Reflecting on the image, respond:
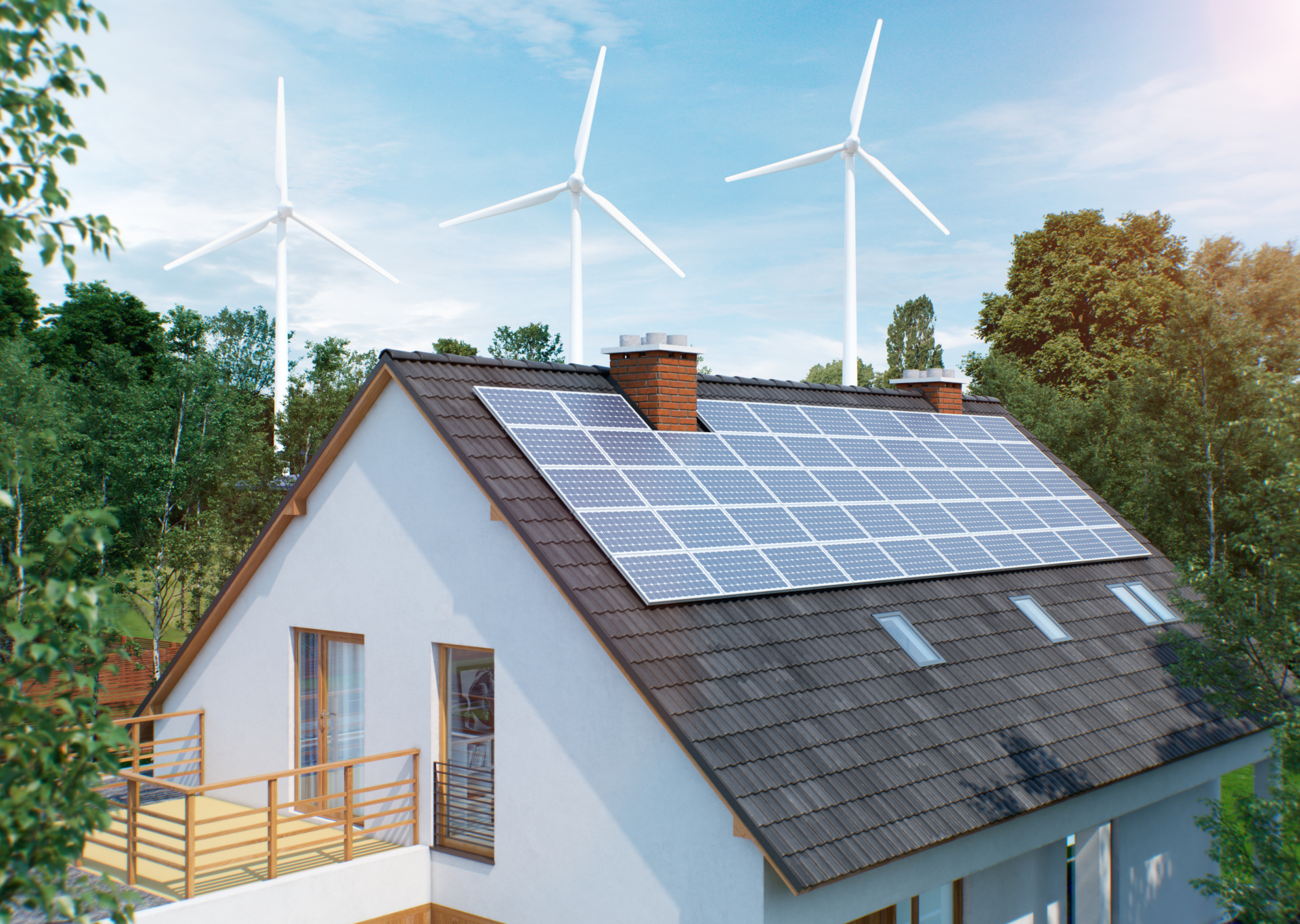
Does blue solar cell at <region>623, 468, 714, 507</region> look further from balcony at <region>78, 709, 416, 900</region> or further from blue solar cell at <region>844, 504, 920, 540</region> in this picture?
balcony at <region>78, 709, 416, 900</region>

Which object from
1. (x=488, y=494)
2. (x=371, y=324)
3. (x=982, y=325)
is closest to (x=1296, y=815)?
(x=488, y=494)

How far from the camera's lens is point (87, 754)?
454cm

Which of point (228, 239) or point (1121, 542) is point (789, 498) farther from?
point (228, 239)

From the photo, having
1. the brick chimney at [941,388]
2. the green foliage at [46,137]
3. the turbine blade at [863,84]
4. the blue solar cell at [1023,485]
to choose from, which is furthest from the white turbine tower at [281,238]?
the green foliage at [46,137]

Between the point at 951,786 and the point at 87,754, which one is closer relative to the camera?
the point at 87,754

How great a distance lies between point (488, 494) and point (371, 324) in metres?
96.9

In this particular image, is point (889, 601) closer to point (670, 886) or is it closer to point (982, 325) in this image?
point (670, 886)

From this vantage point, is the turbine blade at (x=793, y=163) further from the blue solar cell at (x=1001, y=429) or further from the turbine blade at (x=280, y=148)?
the turbine blade at (x=280, y=148)

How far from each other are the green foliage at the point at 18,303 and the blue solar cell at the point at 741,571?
52032mm

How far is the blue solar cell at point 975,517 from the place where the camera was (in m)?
16.3

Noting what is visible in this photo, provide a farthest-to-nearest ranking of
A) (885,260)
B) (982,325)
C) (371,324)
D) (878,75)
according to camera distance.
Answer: (371,324), (885,260), (982,325), (878,75)

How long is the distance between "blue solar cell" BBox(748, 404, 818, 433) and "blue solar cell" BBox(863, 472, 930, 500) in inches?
49.8

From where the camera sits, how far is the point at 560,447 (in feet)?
41.5

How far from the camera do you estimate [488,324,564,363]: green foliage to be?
64.8 metres
